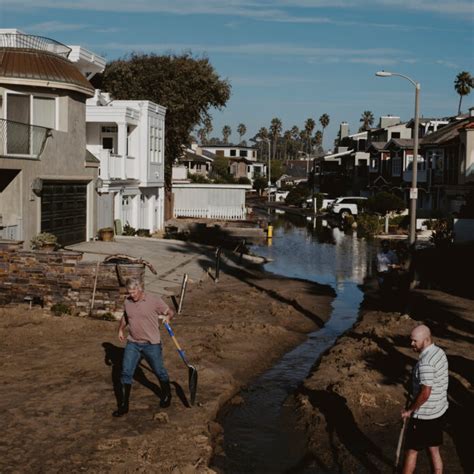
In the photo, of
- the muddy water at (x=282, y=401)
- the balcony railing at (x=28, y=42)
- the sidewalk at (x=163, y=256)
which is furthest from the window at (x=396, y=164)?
the balcony railing at (x=28, y=42)

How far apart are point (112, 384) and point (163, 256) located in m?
17.5

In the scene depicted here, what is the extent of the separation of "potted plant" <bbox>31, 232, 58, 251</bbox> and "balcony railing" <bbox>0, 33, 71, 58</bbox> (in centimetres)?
921

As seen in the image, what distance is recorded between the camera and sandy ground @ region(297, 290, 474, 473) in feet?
32.4

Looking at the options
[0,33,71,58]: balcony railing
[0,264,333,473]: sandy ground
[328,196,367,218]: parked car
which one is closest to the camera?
[0,264,333,473]: sandy ground

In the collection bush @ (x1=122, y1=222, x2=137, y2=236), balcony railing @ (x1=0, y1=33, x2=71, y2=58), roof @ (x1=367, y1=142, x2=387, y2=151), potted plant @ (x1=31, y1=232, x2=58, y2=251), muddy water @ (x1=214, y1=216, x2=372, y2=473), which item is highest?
balcony railing @ (x1=0, y1=33, x2=71, y2=58)

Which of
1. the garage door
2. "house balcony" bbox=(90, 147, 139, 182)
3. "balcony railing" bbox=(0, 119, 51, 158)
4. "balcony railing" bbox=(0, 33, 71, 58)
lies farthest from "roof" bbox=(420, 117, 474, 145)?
"balcony railing" bbox=(0, 119, 51, 158)

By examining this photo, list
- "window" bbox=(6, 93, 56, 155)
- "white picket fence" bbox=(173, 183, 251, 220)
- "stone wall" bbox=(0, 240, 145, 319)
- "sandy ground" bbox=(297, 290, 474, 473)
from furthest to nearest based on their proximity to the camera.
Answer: "white picket fence" bbox=(173, 183, 251, 220) < "window" bbox=(6, 93, 56, 155) < "stone wall" bbox=(0, 240, 145, 319) < "sandy ground" bbox=(297, 290, 474, 473)

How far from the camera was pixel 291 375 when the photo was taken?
14461 mm

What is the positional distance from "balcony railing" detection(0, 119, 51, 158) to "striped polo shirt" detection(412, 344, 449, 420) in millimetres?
18521

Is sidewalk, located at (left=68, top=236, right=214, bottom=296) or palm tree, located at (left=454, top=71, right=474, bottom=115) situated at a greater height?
palm tree, located at (left=454, top=71, right=474, bottom=115)

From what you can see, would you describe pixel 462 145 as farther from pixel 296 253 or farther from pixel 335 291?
pixel 335 291

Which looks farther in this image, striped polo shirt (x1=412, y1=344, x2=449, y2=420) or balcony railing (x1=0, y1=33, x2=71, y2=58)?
balcony railing (x1=0, y1=33, x2=71, y2=58)

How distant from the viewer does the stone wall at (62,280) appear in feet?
55.7

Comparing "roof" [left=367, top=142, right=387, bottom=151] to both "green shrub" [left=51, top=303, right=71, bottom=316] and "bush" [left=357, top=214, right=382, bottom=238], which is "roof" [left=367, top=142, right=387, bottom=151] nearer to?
"bush" [left=357, top=214, right=382, bottom=238]
